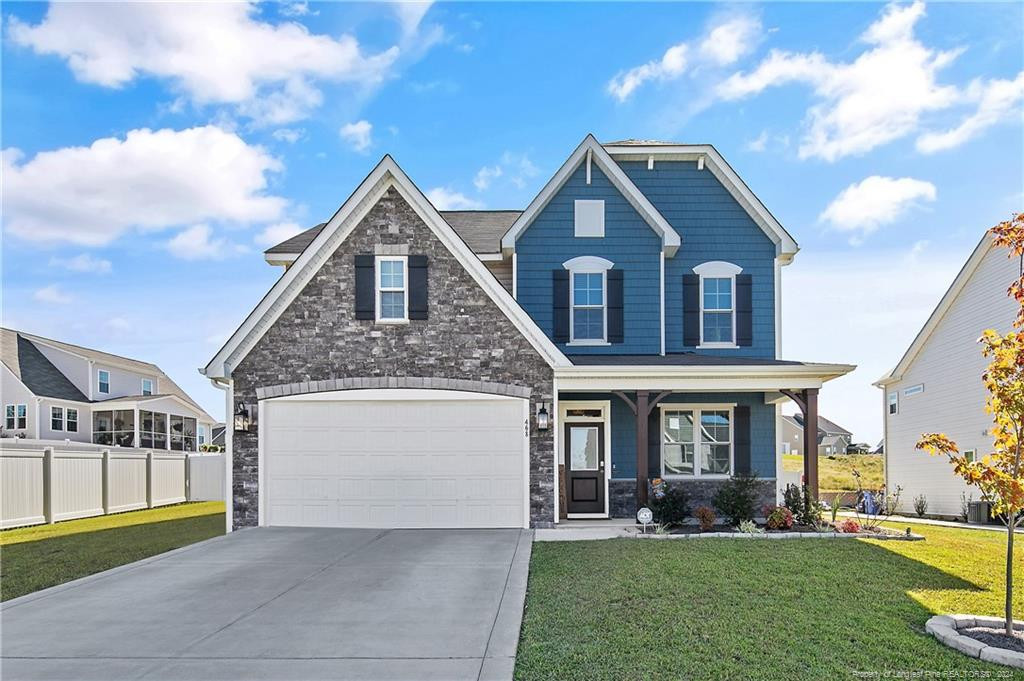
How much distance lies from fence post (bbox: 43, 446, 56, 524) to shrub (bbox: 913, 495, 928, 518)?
21.8m

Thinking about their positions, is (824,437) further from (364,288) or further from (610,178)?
(364,288)

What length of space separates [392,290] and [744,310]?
7.45 metres

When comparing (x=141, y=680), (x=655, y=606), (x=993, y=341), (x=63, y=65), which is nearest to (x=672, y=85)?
(x=993, y=341)

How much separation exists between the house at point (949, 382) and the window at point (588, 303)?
9.43m

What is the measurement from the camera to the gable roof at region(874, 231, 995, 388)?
65.6 feet

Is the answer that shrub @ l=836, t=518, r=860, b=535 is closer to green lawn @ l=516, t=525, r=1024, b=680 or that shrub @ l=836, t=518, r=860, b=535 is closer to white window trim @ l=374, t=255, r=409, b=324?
green lawn @ l=516, t=525, r=1024, b=680

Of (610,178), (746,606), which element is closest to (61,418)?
(610,178)

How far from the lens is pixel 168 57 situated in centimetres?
1445

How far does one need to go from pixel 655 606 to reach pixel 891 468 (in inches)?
763

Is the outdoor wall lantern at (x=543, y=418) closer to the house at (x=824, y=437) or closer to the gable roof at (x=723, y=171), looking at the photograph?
the gable roof at (x=723, y=171)

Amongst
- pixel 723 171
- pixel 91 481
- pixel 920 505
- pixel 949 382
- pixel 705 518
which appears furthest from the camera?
pixel 920 505

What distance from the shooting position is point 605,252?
16.6 m

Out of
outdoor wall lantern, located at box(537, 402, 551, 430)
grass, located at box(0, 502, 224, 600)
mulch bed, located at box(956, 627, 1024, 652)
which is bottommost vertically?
grass, located at box(0, 502, 224, 600)

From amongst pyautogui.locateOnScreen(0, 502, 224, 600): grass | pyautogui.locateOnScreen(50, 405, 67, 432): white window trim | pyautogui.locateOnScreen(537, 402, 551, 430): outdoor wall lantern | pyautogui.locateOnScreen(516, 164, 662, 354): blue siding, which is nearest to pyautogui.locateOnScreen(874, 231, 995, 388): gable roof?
pyautogui.locateOnScreen(516, 164, 662, 354): blue siding
